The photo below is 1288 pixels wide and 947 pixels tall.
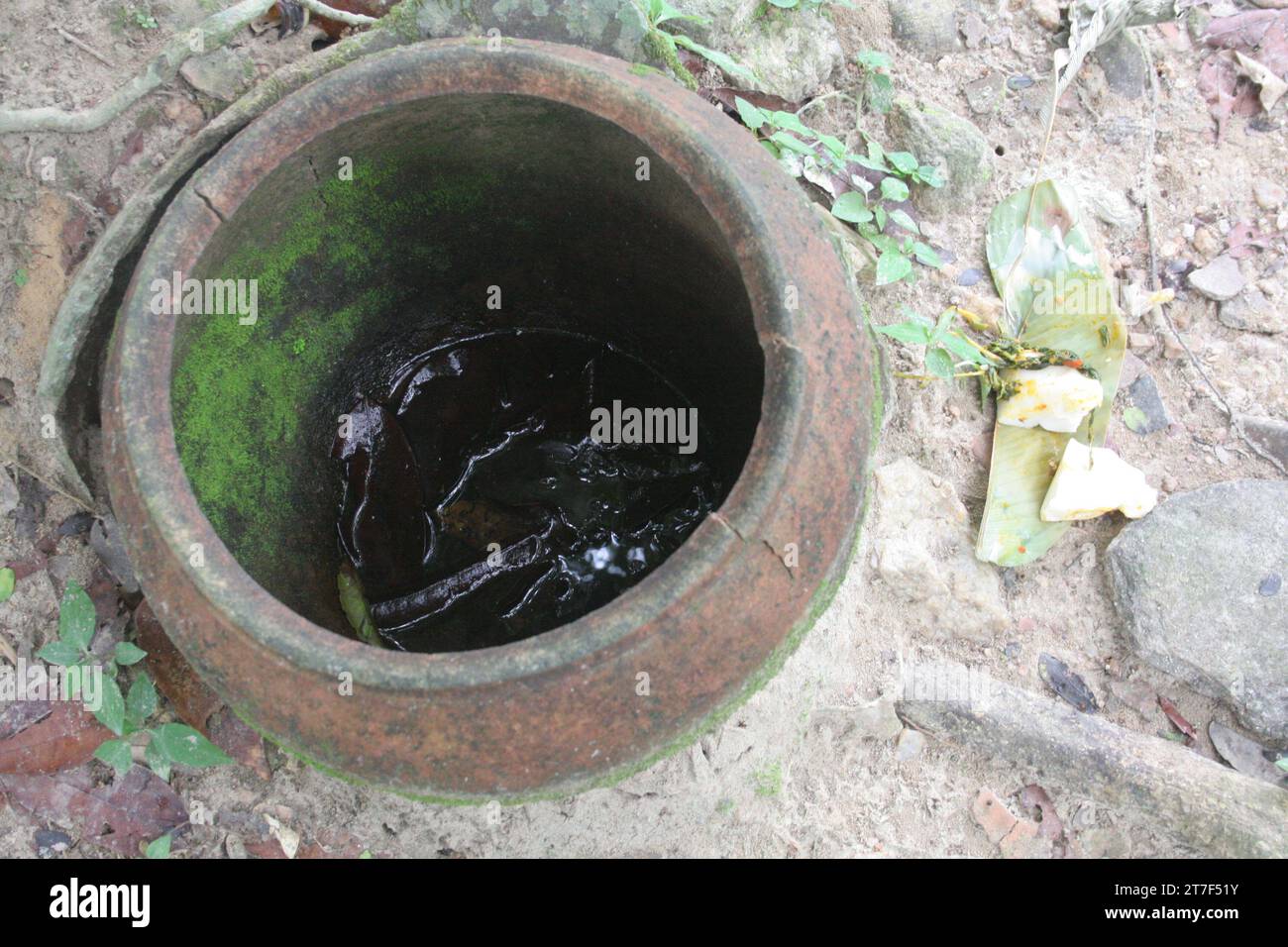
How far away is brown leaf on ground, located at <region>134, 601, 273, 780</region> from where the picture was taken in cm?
194

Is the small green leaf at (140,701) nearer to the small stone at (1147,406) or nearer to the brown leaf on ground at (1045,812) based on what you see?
the brown leaf on ground at (1045,812)

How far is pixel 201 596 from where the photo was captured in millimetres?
1342

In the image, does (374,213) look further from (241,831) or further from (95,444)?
(241,831)

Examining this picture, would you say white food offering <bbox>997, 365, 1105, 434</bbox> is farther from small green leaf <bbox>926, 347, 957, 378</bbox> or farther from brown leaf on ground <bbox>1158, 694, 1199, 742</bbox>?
brown leaf on ground <bbox>1158, 694, 1199, 742</bbox>

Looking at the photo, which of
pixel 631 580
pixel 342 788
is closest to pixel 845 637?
pixel 631 580

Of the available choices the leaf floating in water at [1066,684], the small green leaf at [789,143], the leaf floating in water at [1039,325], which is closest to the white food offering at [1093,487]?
the leaf floating in water at [1039,325]

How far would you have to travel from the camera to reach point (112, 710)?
6.33 feet

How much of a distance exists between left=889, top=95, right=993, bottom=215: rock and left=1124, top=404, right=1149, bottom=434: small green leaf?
0.68 metres

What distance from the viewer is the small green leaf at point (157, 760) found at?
1943mm

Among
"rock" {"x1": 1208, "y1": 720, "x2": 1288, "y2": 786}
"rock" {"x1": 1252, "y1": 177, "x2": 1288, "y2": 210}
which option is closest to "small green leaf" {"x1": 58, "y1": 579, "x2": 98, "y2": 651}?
"rock" {"x1": 1208, "y1": 720, "x2": 1288, "y2": 786}

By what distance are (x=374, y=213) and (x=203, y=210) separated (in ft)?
1.82

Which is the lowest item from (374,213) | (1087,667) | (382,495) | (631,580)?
(1087,667)

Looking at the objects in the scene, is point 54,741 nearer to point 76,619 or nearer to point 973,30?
point 76,619

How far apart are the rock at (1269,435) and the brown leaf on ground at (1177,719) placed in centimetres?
71
